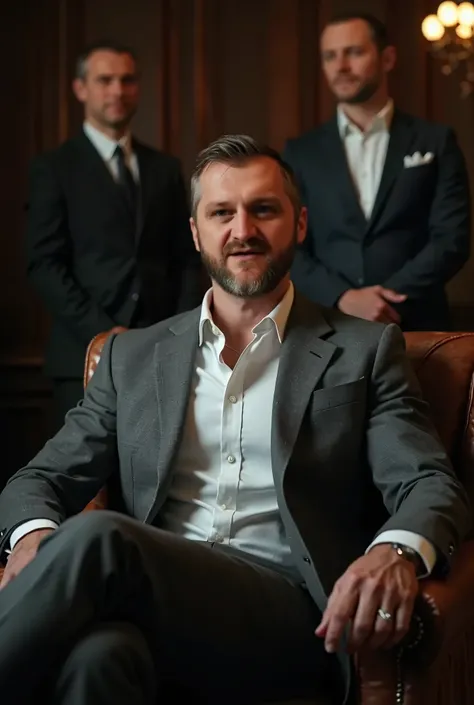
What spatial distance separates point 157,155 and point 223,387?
5.31 ft

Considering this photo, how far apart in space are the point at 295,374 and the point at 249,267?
23 cm

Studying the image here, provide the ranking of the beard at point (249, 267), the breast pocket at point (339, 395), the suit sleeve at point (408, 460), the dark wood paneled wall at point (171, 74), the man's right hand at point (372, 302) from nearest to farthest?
the suit sleeve at point (408, 460)
the breast pocket at point (339, 395)
the beard at point (249, 267)
the man's right hand at point (372, 302)
the dark wood paneled wall at point (171, 74)

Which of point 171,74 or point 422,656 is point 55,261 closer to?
point 171,74

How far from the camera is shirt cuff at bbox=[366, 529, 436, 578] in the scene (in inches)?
65.3

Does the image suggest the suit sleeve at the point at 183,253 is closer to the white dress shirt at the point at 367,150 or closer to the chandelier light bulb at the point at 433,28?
the white dress shirt at the point at 367,150

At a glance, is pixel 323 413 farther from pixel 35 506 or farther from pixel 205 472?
pixel 35 506

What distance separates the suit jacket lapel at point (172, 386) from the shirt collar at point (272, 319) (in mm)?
20

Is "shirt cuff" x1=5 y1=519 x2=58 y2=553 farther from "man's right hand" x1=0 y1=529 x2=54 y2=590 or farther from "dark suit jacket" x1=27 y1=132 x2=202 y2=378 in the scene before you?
"dark suit jacket" x1=27 y1=132 x2=202 y2=378

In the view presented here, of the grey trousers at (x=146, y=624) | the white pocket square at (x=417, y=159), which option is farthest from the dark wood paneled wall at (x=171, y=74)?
the grey trousers at (x=146, y=624)

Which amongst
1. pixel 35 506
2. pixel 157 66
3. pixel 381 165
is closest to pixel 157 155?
pixel 157 66

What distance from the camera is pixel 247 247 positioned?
203cm

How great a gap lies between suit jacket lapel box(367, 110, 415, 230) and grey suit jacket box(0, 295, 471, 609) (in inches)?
42.6

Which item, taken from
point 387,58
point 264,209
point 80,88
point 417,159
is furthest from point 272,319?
point 80,88

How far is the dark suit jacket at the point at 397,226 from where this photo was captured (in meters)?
3.04
